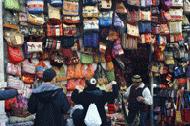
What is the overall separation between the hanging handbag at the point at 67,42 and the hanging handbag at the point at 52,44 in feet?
0.56

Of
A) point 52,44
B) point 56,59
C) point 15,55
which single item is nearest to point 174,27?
point 56,59

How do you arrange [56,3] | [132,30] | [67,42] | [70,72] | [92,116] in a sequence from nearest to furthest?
[92,116], [56,3], [67,42], [70,72], [132,30]

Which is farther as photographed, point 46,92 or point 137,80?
point 137,80

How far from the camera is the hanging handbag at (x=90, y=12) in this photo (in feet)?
40.1

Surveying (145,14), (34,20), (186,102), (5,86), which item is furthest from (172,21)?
(5,86)

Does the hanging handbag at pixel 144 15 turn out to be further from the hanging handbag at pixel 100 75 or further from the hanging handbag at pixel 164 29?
the hanging handbag at pixel 100 75

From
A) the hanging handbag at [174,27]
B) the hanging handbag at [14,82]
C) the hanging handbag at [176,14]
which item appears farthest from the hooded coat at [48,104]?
the hanging handbag at [176,14]

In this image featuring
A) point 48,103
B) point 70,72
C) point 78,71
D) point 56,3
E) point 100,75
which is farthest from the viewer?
point 100,75

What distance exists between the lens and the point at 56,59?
39.6 feet

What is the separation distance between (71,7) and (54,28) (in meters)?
0.74

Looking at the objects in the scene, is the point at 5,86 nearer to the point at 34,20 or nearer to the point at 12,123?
the point at 12,123

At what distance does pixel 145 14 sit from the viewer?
43.8 feet

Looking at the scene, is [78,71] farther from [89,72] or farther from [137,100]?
[137,100]

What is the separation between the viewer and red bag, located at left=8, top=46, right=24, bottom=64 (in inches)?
440
